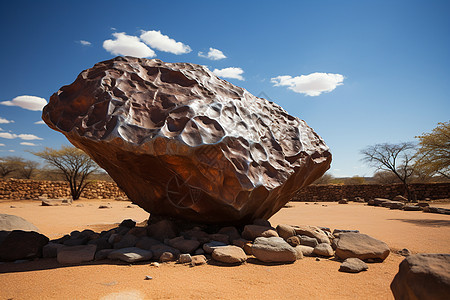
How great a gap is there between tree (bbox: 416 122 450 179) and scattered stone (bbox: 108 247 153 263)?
17.0 m

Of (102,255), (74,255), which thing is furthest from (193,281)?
(74,255)

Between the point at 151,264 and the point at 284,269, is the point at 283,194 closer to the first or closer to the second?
the point at 284,269

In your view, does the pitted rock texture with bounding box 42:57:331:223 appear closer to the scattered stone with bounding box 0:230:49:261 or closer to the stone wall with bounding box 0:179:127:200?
the scattered stone with bounding box 0:230:49:261

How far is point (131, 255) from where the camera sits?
3.64 meters

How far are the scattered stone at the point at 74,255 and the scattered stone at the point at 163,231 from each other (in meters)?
1.00

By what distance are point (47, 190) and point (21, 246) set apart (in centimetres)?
2174

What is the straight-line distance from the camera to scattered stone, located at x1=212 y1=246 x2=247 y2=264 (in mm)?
3625

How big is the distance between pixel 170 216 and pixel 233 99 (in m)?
2.54

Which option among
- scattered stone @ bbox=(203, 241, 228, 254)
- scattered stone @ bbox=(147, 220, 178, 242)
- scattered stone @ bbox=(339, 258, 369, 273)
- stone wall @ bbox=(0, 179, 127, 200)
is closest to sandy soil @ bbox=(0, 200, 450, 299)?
scattered stone @ bbox=(339, 258, 369, 273)

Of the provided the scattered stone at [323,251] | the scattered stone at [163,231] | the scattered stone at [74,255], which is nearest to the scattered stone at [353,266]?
the scattered stone at [323,251]

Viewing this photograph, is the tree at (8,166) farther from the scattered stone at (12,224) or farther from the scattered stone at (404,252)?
the scattered stone at (404,252)

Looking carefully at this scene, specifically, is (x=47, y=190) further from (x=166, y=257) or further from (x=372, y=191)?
(x=372, y=191)

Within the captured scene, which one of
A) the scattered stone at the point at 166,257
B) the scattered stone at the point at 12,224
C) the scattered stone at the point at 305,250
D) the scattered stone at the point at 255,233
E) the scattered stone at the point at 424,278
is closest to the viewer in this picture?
the scattered stone at the point at 424,278

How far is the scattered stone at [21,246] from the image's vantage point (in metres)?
3.93
